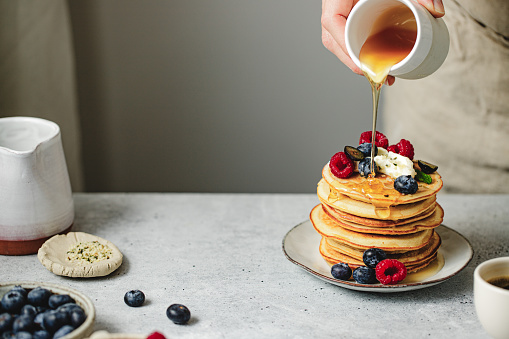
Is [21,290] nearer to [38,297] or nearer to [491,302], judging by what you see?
[38,297]

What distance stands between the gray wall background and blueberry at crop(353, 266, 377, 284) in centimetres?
176

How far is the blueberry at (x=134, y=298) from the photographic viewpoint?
3.82ft

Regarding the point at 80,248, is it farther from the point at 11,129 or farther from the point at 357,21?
the point at 357,21

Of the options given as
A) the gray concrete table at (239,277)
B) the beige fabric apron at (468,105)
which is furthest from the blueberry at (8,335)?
the beige fabric apron at (468,105)

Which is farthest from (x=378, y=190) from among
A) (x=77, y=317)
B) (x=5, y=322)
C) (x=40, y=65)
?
(x=40, y=65)

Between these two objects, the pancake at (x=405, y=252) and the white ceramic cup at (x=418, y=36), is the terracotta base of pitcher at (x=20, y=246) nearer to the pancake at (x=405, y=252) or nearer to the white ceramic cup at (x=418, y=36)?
the pancake at (x=405, y=252)

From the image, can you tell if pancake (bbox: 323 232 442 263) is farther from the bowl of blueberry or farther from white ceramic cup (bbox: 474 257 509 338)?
the bowl of blueberry

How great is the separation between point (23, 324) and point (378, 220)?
0.71 meters

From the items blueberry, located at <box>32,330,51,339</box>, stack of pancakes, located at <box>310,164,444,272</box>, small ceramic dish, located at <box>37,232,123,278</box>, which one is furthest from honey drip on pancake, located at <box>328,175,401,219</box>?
blueberry, located at <box>32,330,51,339</box>

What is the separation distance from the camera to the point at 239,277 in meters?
1.30

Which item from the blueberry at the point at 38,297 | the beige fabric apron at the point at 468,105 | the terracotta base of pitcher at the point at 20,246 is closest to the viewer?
the blueberry at the point at 38,297

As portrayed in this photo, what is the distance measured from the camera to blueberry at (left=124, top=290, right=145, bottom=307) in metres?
1.16

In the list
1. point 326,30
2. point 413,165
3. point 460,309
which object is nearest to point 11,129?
point 326,30

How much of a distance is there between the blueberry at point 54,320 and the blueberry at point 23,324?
26 mm
